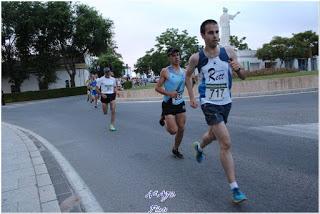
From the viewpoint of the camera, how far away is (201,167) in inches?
258

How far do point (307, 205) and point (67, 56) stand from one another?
2094 inches

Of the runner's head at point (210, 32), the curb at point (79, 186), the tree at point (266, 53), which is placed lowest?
the curb at point (79, 186)

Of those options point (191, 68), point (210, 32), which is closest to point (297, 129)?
point (191, 68)

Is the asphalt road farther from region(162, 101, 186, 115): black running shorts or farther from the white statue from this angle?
the white statue

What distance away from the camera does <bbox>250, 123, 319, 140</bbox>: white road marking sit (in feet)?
28.7

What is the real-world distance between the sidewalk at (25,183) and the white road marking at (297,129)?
4.85m

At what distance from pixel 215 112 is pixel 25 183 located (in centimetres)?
291

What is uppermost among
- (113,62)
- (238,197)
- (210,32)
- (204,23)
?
(113,62)

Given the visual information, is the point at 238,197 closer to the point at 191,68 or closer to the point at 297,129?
the point at 191,68

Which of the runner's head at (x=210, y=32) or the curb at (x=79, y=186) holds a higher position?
the runner's head at (x=210, y=32)

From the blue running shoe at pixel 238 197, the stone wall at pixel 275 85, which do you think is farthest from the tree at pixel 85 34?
the blue running shoe at pixel 238 197

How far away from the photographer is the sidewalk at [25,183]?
16.8 feet

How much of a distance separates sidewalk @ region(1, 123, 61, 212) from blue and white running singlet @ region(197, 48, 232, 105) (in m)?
2.17

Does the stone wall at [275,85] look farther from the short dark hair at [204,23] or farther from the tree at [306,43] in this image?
the tree at [306,43]
